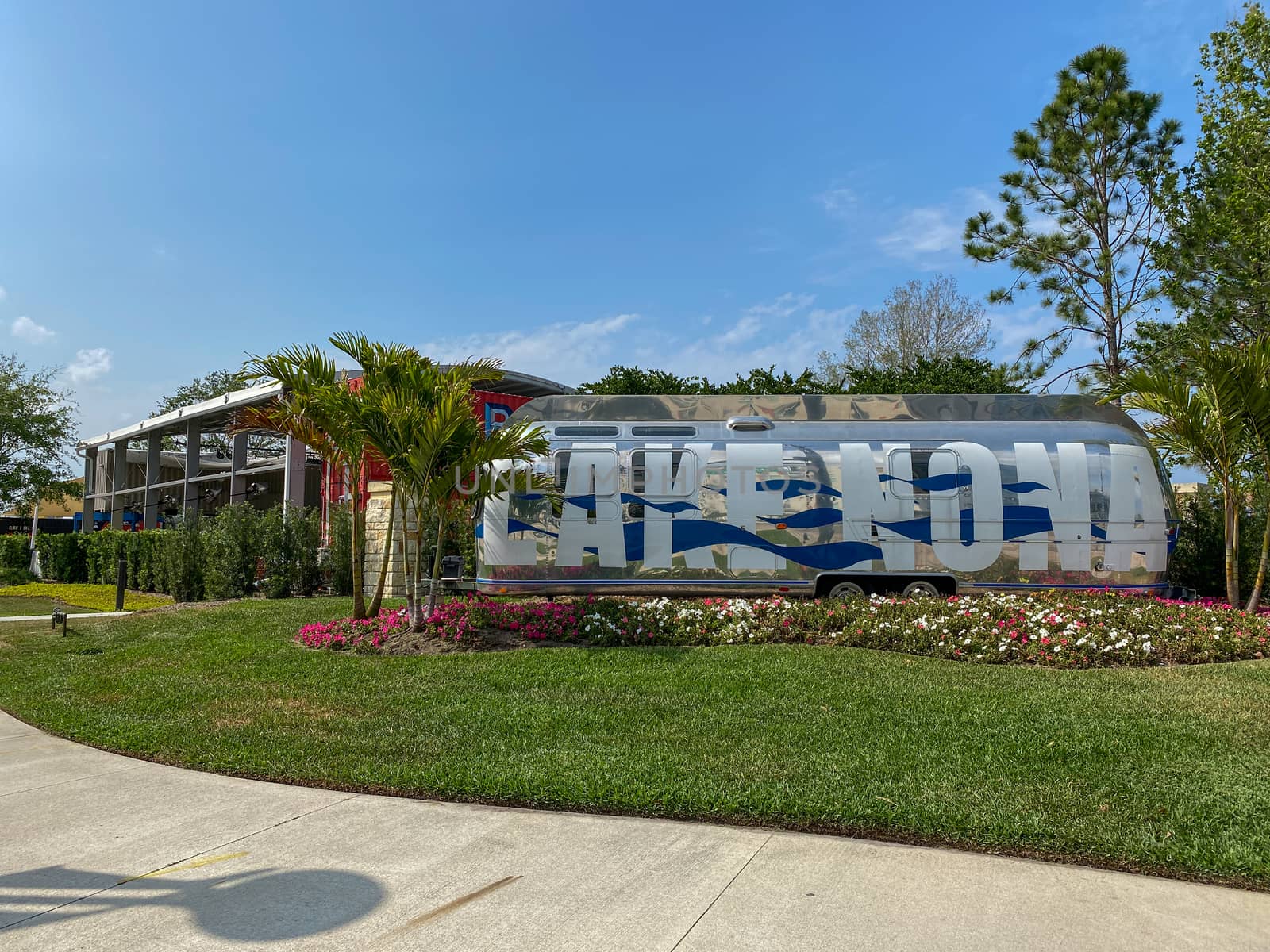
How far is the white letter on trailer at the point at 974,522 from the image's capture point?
12211 mm

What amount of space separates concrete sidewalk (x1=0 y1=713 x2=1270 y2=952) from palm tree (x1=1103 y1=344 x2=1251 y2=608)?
9.29 metres

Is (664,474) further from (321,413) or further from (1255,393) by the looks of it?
(1255,393)

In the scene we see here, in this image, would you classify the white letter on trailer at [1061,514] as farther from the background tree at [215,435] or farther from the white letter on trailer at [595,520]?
the background tree at [215,435]

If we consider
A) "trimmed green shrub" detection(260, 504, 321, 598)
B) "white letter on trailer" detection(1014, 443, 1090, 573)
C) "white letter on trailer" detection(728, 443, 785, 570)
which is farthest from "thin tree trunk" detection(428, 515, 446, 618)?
"white letter on trailer" detection(1014, 443, 1090, 573)

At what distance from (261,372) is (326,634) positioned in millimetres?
3735

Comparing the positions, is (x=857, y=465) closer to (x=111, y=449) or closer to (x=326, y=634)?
(x=326, y=634)

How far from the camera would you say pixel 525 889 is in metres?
4.04

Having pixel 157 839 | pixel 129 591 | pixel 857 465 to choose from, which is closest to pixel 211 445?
pixel 129 591

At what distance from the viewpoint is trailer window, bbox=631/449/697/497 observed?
41.2ft

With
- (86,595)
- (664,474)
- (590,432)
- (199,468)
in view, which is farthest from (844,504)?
(199,468)

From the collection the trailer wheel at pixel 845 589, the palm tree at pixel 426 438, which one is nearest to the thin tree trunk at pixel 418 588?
the palm tree at pixel 426 438

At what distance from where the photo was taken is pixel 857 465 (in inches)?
489

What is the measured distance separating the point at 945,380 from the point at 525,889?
1988 cm

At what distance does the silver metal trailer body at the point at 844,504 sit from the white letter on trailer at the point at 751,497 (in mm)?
23
